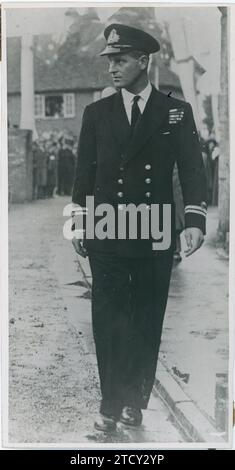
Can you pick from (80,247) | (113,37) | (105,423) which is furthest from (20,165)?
(105,423)

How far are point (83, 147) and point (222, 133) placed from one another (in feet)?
2.26

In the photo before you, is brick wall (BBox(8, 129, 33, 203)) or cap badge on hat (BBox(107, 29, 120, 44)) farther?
brick wall (BBox(8, 129, 33, 203))

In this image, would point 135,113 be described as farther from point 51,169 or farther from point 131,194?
point 51,169

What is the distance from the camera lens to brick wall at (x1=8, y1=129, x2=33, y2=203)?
4055 millimetres

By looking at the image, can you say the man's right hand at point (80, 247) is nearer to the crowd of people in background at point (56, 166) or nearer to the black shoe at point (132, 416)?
the crowd of people in background at point (56, 166)

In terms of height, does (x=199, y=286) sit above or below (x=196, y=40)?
below

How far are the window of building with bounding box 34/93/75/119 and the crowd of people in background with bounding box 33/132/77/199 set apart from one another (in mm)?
106

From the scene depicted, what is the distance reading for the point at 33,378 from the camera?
409 cm

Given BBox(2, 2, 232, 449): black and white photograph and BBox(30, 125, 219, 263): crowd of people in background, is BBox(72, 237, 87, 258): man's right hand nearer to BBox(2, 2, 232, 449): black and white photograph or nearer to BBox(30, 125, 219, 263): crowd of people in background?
BBox(2, 2, 232, 449): black and white photograph

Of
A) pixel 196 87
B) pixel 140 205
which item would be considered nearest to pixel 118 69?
pixel 196 87

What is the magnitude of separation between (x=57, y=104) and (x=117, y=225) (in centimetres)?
67

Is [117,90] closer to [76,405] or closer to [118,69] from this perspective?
[118,69]

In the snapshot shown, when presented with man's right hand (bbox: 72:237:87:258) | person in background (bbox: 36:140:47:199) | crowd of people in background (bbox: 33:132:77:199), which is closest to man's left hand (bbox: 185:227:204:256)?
man's right hand (bbox: 72:237:87:258)

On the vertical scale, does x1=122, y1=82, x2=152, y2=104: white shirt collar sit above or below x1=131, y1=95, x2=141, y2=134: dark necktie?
above
